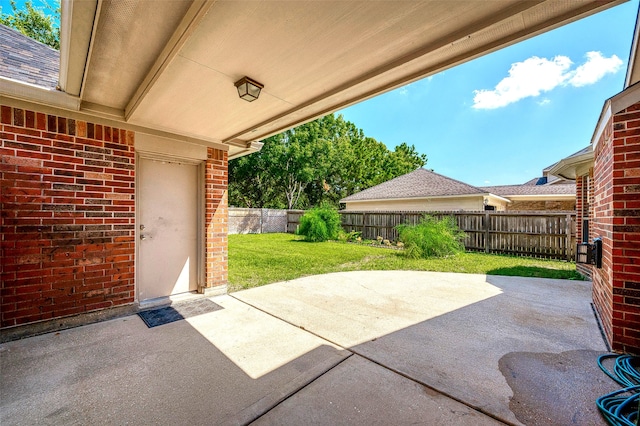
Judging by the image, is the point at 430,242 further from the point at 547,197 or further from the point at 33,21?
the point at 33,21

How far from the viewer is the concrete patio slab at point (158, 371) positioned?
5.60 feet

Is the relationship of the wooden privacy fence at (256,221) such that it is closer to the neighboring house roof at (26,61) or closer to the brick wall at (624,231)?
the neighboring house roof at (26,61)

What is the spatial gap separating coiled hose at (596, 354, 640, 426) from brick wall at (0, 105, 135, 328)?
469 centimetres

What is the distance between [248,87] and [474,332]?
3.55 meters

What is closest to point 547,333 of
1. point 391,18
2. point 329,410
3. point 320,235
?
point 329,410

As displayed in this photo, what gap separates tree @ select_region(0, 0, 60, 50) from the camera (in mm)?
11867

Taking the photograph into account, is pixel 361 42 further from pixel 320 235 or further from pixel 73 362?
pixel 320 235

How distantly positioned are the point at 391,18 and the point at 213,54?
1.35m

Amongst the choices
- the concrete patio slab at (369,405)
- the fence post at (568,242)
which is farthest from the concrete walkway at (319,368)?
the fence post at (568,242)

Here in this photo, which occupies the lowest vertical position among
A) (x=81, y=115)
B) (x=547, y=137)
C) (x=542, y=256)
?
(x=542, y=256)

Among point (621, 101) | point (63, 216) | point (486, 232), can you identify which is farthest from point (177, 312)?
point (486, 232)

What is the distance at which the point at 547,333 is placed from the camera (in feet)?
9.48

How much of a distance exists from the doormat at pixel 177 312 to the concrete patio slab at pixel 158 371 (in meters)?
0.14

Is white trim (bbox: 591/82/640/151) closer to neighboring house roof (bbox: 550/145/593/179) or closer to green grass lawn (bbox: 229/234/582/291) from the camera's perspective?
neighboring house roof (bbox: 550/145/593/179)
